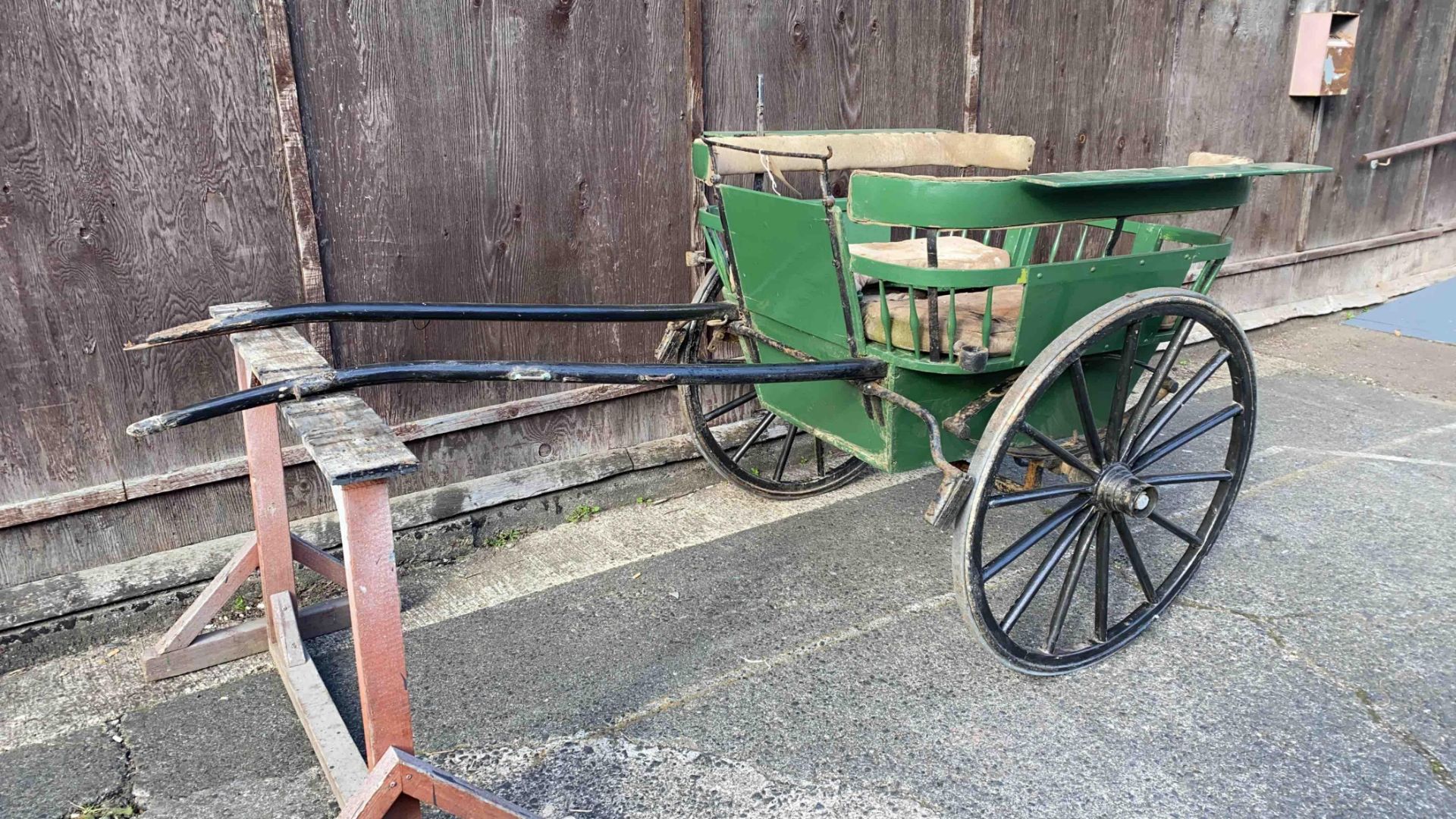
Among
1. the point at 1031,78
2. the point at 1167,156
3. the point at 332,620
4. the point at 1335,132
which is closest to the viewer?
the point at 332,620

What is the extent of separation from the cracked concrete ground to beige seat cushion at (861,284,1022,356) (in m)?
0.94

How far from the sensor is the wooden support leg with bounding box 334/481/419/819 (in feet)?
5.65

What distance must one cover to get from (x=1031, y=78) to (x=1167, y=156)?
123 cm

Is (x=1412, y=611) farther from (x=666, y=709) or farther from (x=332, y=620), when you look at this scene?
(x=332, y=620)

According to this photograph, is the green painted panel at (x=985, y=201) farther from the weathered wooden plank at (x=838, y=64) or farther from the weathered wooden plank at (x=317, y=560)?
the weathered wooden plank at (x=317, y=560)

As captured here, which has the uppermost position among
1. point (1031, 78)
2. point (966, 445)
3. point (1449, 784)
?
point (1031, 78)

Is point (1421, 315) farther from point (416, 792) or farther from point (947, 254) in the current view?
point (416, 792)

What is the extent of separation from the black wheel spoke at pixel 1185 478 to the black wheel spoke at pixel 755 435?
54.9 inches

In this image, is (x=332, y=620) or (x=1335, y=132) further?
(x=1335, y=132)

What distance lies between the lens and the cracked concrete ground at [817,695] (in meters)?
2.32

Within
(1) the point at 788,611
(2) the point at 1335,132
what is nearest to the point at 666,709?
(1) the point at 788,611

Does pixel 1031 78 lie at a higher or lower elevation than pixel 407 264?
higher

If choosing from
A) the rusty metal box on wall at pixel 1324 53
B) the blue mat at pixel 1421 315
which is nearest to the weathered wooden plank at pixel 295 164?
the rusty metal box on wall at pixel 1324 53

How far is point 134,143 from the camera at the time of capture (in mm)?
2779
